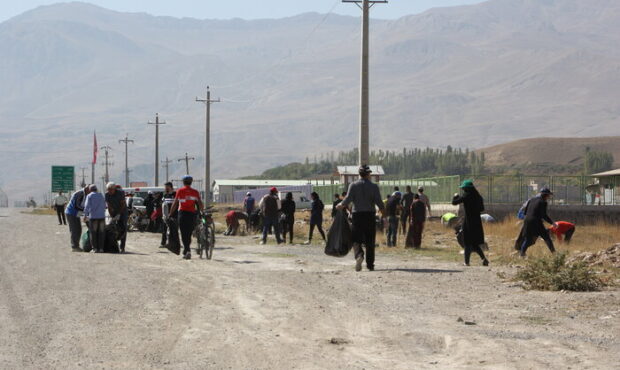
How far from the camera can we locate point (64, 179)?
101 metres

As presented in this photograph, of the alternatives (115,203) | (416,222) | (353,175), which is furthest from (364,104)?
(353,175)

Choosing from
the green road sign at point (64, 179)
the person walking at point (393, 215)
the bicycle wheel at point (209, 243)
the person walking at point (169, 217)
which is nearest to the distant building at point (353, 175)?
the person walking at point (393, 215)

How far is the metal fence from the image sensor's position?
168 feet

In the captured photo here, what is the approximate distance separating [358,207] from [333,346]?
27.2 ft

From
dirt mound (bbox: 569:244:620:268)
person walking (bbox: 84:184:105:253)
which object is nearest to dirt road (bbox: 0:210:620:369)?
dirt mound (bbox: 569:244:620:268)

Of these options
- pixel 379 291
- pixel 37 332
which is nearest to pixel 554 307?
pixel 379 291

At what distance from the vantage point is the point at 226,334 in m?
9.99

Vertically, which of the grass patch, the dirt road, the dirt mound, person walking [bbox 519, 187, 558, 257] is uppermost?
person walking [bbox 519, 187, 558, 257]

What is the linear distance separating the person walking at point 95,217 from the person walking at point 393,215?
7.64 meters

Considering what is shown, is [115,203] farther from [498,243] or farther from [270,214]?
[498,243]

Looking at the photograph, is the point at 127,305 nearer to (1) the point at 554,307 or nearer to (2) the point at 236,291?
(2) the point at 236,291

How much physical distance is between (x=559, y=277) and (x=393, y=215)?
43.8ft

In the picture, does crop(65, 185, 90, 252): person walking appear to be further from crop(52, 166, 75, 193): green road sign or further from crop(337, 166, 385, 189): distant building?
crop(52, 166, 75, 193): green road sign

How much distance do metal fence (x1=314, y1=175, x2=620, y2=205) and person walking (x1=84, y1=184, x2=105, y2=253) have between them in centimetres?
2812
